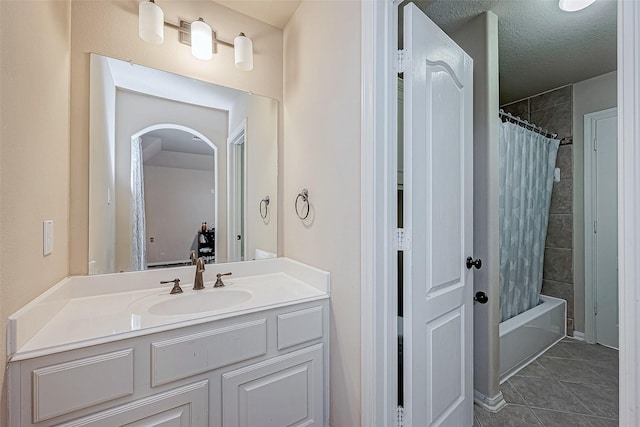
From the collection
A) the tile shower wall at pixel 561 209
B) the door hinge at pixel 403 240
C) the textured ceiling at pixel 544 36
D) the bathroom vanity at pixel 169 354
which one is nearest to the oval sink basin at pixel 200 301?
the bathroom vanity at pixel 169 354

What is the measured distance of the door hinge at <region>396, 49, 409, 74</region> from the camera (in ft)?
3.72

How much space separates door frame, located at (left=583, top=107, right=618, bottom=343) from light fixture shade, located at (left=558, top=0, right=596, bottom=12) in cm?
133

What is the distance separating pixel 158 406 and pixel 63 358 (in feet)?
1.15

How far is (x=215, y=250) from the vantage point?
65.6 inches

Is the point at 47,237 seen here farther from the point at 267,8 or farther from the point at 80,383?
the point at 267,8

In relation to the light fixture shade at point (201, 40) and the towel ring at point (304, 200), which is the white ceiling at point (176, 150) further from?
the towel ring at point (304, 200)

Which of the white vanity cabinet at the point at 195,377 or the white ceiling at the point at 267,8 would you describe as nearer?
the white vanity cabinet at the point at 195,377

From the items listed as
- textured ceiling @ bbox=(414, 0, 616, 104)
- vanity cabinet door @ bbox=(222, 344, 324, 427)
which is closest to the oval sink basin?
vanity cabinet door @ bbox=(222, 344, 324, 427)

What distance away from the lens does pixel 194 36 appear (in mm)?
1494

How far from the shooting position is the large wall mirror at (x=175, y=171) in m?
1.38

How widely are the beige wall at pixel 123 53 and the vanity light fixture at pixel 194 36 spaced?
0.04 metres

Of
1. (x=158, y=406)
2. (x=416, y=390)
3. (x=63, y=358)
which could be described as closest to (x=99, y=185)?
(x=63, y=358)

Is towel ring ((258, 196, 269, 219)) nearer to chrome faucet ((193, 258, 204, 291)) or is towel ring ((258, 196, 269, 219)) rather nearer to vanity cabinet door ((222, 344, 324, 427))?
chrome faucet ((193, 258, 204, 291))

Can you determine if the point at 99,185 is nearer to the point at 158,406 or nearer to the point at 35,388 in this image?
the point at 35,388
